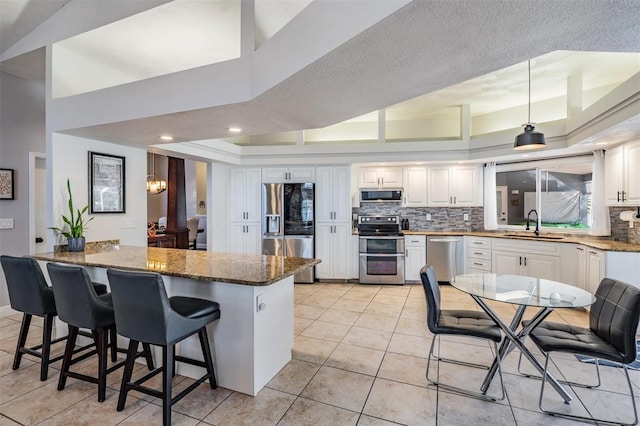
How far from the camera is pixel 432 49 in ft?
5.45

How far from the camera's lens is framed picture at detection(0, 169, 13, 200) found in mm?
3705

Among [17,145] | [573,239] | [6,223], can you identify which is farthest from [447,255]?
[17,145]

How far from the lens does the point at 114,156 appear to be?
3.77 m

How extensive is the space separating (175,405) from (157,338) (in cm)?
60

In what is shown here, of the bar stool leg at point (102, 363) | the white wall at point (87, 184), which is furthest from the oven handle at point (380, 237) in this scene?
the bar stool leg at point (102, 363)

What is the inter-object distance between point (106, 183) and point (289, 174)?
109 inches

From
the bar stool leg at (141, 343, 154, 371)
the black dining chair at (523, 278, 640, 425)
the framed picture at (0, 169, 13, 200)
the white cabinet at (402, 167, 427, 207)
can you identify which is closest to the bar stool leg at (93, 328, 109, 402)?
the bar stool leg at (141, 343, 154, 371)

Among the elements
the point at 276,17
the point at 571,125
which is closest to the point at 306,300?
the point at 276,17

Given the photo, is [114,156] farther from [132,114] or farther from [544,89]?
[544,89]

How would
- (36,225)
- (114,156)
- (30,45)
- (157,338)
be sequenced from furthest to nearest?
(36,225) → (114,156) → (30,45) → (157,338)

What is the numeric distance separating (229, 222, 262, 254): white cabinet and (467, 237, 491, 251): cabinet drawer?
11.8ft

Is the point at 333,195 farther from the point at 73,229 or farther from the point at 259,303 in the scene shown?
the point at 73,229

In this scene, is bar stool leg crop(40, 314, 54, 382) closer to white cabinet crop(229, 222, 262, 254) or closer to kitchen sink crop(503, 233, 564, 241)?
white cabinet crop(229, 222, 262, 254)

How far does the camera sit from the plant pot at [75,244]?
10.5 ft
